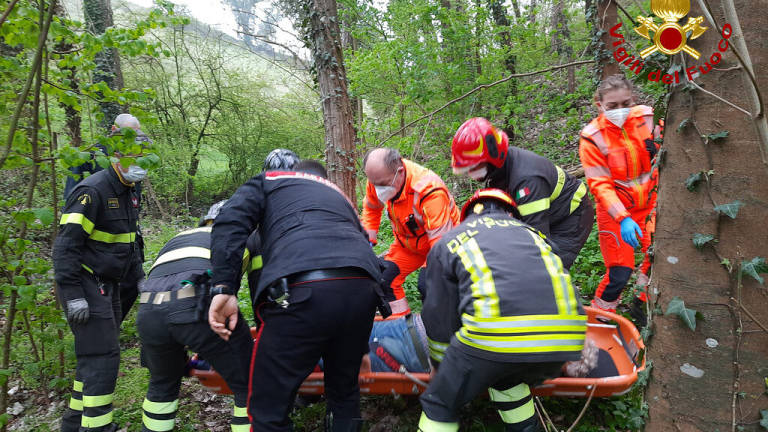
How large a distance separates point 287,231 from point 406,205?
151cm

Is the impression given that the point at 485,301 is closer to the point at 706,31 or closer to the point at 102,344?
the point at 706,31

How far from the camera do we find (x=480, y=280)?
1.86m

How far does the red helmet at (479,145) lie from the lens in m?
2.73

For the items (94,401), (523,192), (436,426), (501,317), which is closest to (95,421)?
(94,401)

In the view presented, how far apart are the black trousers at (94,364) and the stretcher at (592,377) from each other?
628 millimetres

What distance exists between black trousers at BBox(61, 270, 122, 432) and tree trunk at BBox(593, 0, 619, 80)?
5651mm

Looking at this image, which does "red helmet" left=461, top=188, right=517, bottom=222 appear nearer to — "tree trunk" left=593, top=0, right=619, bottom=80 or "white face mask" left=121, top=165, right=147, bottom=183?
"white face mask" left=121, top=165, right=147, bottom=183

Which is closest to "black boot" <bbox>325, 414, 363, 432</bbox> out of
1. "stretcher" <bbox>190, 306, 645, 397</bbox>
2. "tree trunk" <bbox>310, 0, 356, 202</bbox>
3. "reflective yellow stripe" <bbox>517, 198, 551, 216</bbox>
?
"stretcher" <bbox>190, 306, 645, 397</bbox>

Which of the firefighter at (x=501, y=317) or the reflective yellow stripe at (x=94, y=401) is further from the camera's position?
the reflective yellow stripe at (x=94, y=401)

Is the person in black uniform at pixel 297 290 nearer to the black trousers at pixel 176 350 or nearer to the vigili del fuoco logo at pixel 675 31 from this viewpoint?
the black trousers at pixel 176 350

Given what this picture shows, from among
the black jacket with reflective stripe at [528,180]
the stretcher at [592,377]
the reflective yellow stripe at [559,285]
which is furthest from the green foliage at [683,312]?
the black jacket with reflective stripe at [528,180]

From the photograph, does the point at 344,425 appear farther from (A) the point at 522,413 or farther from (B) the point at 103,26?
(B) the point at 103,26

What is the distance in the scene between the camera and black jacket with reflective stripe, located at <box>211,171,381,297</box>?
6.84 feet

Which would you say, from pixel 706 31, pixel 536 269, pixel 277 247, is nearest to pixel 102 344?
pixel 277 247
